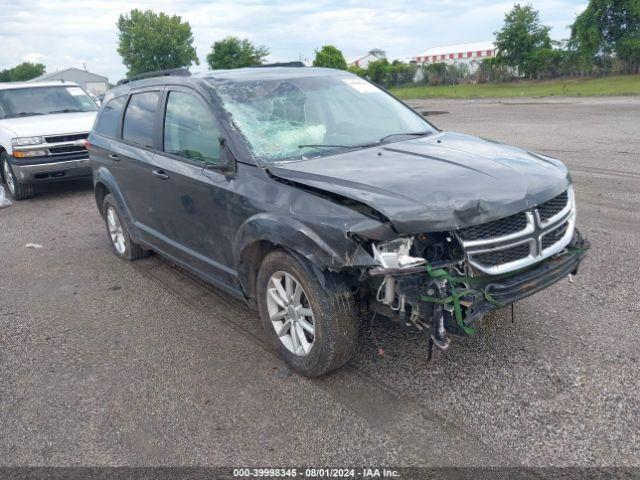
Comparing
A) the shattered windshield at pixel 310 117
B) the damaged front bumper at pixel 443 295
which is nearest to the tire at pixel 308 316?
the damaged front bumper at pixel 443 295

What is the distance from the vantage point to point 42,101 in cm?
1094

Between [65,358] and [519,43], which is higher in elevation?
[519,43]

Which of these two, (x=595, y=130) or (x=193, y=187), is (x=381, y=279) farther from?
(x=595, y=130)

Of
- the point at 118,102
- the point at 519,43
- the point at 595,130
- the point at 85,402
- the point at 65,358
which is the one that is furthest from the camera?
the point at 519,43

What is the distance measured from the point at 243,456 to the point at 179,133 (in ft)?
8.78

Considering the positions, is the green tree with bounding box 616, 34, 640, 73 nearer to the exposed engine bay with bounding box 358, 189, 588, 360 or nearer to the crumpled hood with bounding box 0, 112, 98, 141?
the crumpled hood with bounding box 0, 112, 98, 141

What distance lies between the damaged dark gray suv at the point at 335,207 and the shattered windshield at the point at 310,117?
14 mm

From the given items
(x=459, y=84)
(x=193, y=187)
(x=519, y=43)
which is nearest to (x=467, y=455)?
(x=193, y=187)

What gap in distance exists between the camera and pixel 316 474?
2783mm

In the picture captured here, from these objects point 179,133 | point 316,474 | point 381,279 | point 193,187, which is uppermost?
point 179,133

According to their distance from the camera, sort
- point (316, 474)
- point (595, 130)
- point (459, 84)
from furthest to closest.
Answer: point (459, 84) < point (595, 130) < point (316, 474)

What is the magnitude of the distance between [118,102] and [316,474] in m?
4.49

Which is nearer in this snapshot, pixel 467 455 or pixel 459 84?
pixel 467 455

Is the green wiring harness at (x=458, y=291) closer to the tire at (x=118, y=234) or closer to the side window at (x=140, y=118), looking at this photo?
the side window at (x=140, y=118)
